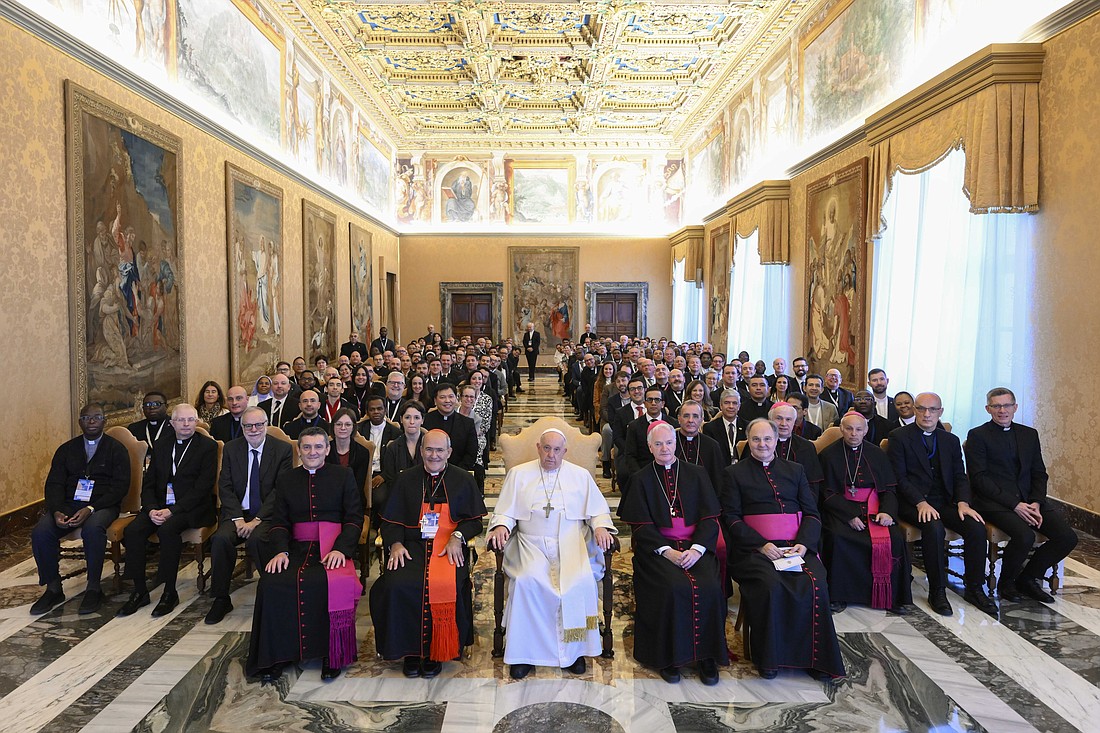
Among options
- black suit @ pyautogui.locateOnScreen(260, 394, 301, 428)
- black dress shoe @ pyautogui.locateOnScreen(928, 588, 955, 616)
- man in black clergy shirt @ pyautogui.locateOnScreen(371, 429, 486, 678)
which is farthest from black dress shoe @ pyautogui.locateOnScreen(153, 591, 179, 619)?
black dress shoe @ pyautogui.locateOnScreen(928, 588, 955, 616)

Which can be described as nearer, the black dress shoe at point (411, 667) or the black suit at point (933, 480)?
the black dress shoe at point (411, 667)

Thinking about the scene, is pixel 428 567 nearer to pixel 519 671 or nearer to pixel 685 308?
pixel 519 671

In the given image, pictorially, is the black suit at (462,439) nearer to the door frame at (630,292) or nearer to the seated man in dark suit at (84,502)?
the seated man in dark suit at (84,502)

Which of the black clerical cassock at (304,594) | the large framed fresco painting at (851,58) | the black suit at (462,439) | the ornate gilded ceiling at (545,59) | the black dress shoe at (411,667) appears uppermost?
the ornate gilded ceiling at (545,59)

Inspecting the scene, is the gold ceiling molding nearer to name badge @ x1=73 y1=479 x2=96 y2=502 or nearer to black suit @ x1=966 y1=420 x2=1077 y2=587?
black suit @ x1=966 y1=420 x2=1077 y2=587

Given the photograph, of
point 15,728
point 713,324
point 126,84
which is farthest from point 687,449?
point 713,324

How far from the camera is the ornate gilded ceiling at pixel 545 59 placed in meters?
13.3

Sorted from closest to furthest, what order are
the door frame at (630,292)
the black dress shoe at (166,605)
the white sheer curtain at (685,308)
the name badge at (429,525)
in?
the name badge at (429,525), the black dress shoe at (166,605), the white sheer curtain at (685,308), the door frame at (630,292)

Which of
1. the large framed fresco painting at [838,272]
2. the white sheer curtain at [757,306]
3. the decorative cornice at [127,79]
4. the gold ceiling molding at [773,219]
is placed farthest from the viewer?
the white sheer curtain at [757,306]

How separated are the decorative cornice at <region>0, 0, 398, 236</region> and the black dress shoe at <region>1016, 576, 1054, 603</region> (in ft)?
31.2

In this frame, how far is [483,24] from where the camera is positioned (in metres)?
13.9

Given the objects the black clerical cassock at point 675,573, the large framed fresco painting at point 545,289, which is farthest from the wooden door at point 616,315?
the black clerical cassock at point 675,573

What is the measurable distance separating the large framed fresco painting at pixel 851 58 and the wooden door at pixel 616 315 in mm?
12356

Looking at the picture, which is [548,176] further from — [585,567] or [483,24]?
[585,567]
